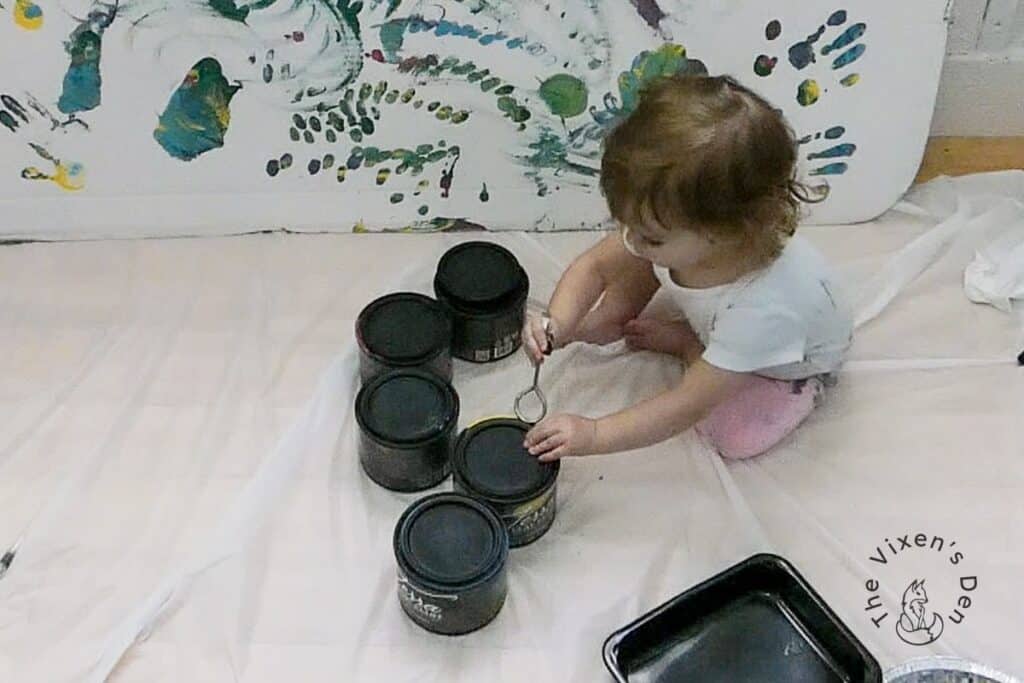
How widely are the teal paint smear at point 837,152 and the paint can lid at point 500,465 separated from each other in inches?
17.1

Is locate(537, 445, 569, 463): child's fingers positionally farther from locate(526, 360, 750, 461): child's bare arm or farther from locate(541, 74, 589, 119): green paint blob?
locate(541, 74, 589, 119): green paint blob

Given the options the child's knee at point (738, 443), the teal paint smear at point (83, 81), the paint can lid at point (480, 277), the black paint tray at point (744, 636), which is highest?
the teal paint smear at point (83, 81)

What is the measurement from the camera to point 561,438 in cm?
109

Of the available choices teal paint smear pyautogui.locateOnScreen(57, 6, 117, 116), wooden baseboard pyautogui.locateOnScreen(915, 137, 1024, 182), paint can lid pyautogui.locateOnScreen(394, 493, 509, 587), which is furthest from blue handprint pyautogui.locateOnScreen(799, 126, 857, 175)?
teal paint smear pyautogui.locateOnScreen(57, 6, 117, 116)

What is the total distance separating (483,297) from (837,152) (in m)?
0.40

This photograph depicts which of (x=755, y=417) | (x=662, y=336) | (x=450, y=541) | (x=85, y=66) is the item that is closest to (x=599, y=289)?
(x=662, y=336)

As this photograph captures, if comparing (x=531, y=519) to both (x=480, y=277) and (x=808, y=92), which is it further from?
(x=808, y=92)

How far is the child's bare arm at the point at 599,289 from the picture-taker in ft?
3.83

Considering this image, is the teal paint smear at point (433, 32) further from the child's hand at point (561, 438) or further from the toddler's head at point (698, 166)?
the child's hand at point (561, 438)

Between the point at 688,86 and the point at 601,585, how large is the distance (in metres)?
0.42

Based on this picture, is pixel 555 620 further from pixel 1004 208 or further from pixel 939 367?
pixel 1004 208

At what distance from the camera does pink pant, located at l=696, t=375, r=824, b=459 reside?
45.4 inches

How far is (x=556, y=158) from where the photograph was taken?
4.24 feet

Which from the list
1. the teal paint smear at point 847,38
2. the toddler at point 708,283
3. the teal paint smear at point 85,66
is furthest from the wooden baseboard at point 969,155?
the teal paint smear at point 85,66
